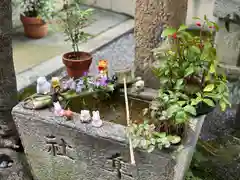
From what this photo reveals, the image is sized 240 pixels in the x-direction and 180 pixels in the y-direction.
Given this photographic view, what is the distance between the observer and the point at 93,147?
7.40 ft

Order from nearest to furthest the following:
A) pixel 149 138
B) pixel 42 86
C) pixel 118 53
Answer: pixel 149 138 < pixel 42 86 < pixel 118 53

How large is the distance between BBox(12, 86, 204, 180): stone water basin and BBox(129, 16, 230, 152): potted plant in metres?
0.10

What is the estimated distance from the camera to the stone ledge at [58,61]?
4078 mm

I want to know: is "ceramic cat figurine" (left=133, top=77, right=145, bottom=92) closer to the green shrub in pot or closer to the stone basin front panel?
the stone basin front panel

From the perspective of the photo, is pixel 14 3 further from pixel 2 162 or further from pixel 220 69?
pixel 220 69

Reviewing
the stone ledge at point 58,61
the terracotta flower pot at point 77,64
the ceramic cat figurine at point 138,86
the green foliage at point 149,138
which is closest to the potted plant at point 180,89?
the green foliage at point 149,138

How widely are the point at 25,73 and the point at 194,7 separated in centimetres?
252

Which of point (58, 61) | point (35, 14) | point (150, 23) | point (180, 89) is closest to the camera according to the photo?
point (180, 89)

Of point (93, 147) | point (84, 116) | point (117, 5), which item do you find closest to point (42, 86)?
point (84, 116)

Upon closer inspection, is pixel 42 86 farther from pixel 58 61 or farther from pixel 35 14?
pixel 35 14

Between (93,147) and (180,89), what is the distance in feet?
2.10

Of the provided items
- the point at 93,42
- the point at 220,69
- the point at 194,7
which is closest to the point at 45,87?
the point at 220,69

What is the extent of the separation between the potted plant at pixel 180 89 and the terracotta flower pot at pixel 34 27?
312 centimetres

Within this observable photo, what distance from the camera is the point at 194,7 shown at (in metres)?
5.14
